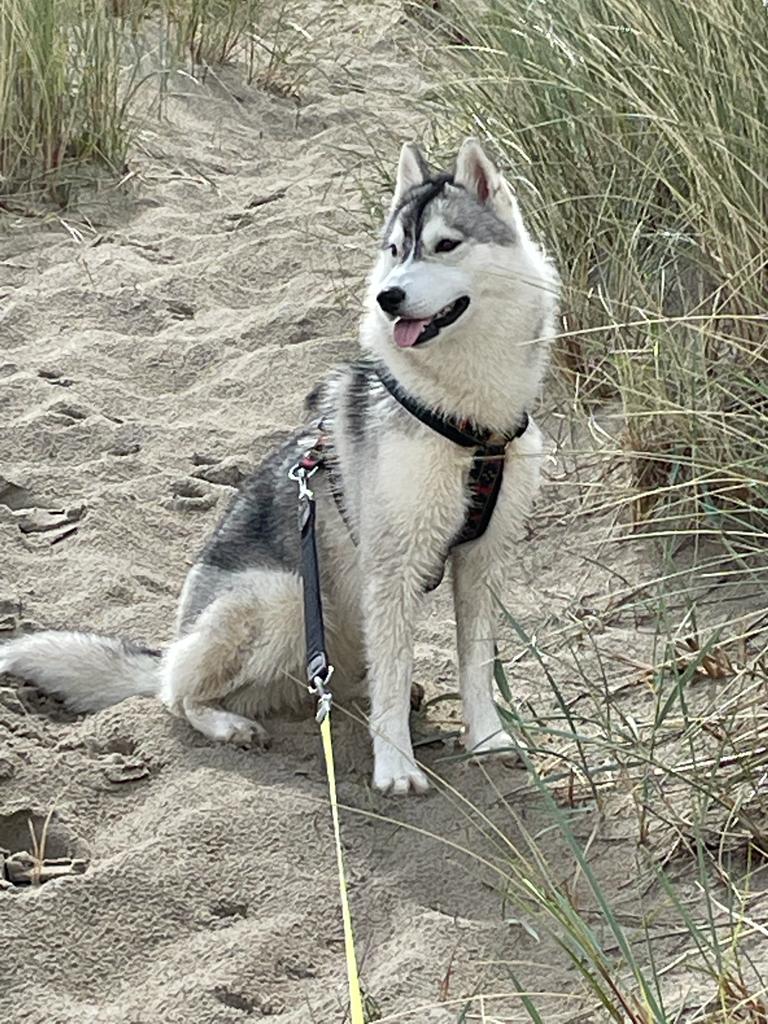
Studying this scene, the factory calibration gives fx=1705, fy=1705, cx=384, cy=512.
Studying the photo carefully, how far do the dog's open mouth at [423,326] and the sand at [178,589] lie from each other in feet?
3.09

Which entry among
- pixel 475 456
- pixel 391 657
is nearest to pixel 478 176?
pixel 475 456

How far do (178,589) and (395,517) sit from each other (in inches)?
44.2

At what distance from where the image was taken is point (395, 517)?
3863 mm

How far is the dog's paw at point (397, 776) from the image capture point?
12.6ft

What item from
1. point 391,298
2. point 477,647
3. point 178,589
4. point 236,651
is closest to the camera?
point 391,298

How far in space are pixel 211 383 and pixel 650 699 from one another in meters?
2.39

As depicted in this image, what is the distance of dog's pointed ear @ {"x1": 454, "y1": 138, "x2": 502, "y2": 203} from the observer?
4.02 metres

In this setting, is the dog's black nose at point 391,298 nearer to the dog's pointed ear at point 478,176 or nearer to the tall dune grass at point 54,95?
the dog's pointed ear at point 478,176

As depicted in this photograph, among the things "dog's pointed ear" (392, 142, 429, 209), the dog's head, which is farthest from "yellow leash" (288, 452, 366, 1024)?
"dog's pointed ear" (392, 142, 429, 209)

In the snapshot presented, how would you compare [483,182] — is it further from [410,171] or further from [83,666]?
[83,666]

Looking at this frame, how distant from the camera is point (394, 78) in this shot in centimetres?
845

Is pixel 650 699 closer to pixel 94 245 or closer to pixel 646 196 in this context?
pixel 646 196

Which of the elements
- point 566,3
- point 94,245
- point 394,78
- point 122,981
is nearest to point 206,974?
point 122,981

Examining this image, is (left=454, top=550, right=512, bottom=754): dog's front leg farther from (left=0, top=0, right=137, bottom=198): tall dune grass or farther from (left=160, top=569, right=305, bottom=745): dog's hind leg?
(left=0, top=0, right=137, bottom=198): tall dune grass
